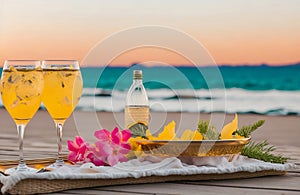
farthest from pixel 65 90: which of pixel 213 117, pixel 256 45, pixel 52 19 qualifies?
pixel 256 45

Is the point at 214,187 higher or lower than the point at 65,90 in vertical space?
lower

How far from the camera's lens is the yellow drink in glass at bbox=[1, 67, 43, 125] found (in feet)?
5.21

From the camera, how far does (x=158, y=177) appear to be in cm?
162

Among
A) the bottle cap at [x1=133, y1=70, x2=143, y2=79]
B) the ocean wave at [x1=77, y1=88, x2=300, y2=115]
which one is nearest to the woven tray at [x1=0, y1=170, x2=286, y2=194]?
the bottle cap at [x1=133, y1=70, x2=143, y2=79]

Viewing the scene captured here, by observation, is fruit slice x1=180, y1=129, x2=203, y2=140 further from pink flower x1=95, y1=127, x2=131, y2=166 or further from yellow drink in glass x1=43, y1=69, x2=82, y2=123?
yellow drink in glass x1=43, y1=69, x2=82, y2=123

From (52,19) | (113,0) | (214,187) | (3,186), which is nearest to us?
(3,186)

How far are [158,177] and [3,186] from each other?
420 millimetres

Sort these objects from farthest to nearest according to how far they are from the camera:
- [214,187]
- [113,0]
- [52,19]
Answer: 1. [113,0]
2. [52,19]
3. [214,187]

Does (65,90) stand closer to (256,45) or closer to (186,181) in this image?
(186,181)

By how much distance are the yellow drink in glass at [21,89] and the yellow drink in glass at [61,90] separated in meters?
0.08

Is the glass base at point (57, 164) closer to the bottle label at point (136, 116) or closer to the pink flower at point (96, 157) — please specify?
the pink flower at point (96, 157)

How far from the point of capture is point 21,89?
1.59m

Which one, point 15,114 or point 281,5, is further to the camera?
point 281,5

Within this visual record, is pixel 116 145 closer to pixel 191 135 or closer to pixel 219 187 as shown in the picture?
pixel 191 135
